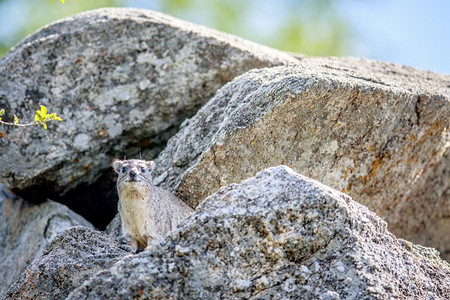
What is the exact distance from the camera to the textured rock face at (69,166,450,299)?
18.0ft

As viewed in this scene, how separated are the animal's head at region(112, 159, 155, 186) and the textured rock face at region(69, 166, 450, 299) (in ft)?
7.68

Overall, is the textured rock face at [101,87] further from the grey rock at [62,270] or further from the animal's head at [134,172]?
the grey rock at [62,270]

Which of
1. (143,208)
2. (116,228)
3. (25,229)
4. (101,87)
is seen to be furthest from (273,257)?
(25,229)

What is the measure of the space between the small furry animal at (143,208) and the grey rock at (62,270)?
2.95 feet

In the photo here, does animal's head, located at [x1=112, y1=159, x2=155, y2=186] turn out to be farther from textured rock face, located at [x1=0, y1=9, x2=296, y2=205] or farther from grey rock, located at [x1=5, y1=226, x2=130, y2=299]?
textured rock face, located at [x1=0, y1=9, x2=296, y2=205]

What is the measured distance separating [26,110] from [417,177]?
5364 mm

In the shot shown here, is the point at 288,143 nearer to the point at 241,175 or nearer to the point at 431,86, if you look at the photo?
the point at 241,175

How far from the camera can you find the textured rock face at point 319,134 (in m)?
8.27

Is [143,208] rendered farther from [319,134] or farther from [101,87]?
[101,87]

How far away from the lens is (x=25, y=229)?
1026 centimetres

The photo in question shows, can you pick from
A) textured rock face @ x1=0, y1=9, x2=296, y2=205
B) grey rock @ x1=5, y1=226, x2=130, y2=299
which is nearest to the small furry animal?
grey rock @ x1=5, y1=226, x2=130, y2=299

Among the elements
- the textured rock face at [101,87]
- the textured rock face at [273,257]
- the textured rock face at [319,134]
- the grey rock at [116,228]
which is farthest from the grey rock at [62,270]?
the textured rock face at [101,87]

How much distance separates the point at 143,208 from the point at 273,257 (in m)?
2.88

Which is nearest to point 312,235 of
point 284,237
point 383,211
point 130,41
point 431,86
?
point 284,237
